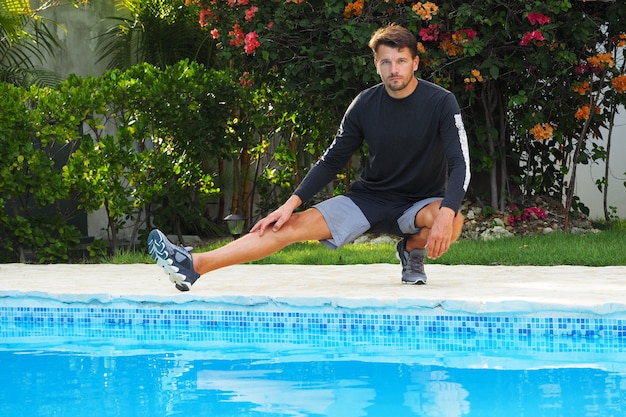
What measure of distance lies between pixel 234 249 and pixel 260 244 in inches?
5.4

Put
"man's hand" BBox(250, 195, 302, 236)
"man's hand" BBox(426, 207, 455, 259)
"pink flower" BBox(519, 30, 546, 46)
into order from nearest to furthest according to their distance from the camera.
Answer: "man's hand" BBox(426, 207, 455, 259), "man's hand" BBox(250, 195, 302, 236), "pink flower" BBox(519, 30, 546, 46)

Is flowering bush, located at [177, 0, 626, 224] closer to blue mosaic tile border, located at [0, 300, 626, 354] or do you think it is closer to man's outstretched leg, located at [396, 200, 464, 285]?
man's outstretched leg, located at [396, 200, 464, 285]

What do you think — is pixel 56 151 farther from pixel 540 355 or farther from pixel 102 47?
pixel 540 355

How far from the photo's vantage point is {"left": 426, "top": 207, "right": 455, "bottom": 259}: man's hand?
15.6 feet

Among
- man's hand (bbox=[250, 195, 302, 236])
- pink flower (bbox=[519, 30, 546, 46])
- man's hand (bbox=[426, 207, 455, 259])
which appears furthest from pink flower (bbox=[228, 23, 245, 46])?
man's hand (bbox=[426, 207, 455, 259])

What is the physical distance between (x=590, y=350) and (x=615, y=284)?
43.1 inches

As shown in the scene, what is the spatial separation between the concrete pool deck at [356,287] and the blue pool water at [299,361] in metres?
0.05

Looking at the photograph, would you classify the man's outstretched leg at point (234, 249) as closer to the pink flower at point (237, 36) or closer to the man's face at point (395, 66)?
the man's face at point (395, 66)

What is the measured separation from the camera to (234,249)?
198 inches

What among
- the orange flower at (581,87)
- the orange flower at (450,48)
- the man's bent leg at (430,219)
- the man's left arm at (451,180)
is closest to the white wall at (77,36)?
the orange flower at (450,48)

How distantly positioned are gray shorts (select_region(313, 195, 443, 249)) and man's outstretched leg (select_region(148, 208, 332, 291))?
0.24 ft

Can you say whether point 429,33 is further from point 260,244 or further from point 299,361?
point 299,361

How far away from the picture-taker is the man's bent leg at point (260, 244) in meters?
5.02

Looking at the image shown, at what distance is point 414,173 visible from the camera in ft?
17.2
